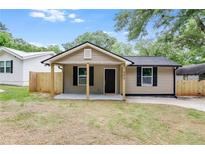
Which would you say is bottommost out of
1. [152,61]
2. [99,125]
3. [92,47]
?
[99,125]

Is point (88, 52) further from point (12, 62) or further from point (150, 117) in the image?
point (12, 62)

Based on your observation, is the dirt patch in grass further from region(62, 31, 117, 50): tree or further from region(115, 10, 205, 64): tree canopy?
region(62, 31, 117, 50): tree

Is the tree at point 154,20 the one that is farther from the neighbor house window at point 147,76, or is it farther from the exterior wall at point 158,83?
the exterior wall at point 158,83

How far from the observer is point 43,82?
15.0 m

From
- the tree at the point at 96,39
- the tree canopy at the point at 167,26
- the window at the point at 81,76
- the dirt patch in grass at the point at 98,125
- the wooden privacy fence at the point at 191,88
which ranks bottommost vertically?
the dirt patch in grass at the point at 98,125

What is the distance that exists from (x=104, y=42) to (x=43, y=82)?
13.7 m

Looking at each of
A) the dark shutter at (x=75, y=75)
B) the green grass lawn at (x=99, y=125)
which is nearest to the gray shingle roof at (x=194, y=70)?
the dark shutter at (x=75, y=75)

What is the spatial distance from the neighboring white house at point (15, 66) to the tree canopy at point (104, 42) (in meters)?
7.99

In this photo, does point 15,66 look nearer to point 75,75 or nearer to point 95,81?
point 75,75

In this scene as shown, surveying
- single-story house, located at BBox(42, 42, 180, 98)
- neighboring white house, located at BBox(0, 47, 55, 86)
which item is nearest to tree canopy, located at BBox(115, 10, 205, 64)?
single-story house, located at BBox(42, 42, 180, 98)

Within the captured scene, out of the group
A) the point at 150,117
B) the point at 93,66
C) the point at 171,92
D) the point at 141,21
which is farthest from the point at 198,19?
the point at 150,117

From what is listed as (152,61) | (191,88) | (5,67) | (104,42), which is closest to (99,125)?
(152,61)

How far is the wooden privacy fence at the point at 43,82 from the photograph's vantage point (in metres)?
14.8

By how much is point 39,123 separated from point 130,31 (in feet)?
35.2
